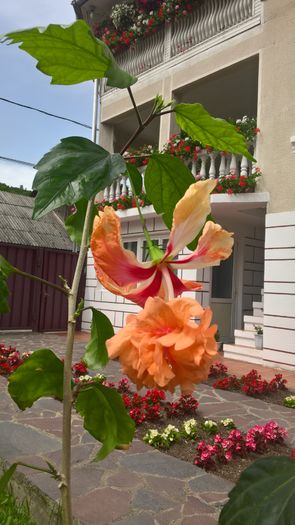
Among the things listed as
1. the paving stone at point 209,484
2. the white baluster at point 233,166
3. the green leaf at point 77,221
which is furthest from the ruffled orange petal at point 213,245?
the white baluster at point 233,166

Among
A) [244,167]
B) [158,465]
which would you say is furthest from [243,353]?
[158,465]

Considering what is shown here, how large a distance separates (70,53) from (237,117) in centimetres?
1043

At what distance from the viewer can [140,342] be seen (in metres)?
0.38

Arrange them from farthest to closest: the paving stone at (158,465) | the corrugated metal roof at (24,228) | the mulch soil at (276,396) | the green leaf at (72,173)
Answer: the corrugated metal roof at (24,228) → the mulch soil at (276,396) → the paving stone at (158,465) → the green leaf at (72,173)

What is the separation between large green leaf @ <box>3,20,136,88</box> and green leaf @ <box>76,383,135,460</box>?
1.41 feet

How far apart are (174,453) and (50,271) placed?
7829 mm

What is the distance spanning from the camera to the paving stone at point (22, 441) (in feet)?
10.6

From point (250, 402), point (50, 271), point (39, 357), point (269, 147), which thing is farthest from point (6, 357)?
point (39, 357)

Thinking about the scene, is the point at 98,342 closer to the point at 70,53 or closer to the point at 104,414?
the point at 104,414

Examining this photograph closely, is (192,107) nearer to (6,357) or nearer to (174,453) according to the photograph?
(174,453)

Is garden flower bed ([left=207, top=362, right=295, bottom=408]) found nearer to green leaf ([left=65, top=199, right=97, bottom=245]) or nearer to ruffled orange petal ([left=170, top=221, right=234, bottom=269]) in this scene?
green leaf ([left=65, top=199, right=97, bottom=245])

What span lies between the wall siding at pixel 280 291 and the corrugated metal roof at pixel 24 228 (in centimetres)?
553

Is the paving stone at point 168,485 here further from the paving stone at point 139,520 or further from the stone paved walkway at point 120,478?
the paving stone at point 139,520

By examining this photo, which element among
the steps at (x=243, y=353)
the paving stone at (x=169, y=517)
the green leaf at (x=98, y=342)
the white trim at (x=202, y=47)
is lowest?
the paving stone at (x=169, y=517)
